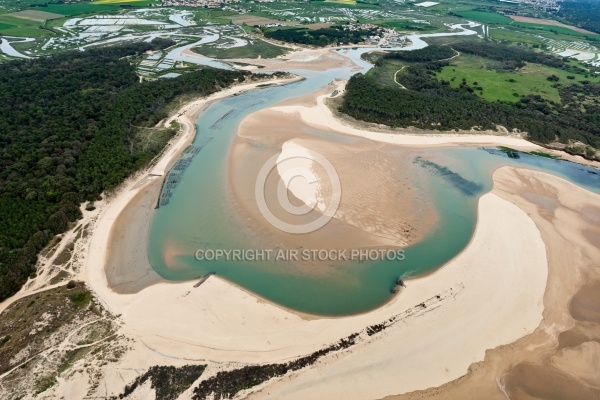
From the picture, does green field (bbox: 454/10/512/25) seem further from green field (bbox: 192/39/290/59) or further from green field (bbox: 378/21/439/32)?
green field (bbox: 192/39/290/59)

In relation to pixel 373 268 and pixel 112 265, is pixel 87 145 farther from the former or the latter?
pixel 373 268

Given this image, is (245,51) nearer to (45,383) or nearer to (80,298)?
(80,298)

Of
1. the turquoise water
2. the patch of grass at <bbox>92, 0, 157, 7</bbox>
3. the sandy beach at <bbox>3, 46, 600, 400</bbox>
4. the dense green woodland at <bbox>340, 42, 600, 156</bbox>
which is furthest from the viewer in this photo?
the patch of grass at <bbox>92, 0, 157, 7</bbox>

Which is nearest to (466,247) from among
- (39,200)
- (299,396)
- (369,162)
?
(369,162)

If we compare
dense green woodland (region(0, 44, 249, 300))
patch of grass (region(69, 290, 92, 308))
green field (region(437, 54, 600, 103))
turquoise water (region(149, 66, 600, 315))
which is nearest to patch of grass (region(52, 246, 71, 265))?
dense green woodland (region(0, 44, 249, 300))

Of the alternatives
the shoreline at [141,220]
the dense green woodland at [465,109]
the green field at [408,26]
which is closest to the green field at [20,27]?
the shoreline at [141,220]

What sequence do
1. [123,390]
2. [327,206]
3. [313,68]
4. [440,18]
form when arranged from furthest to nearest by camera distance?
[440,18]
[313,68]
[327,206]
[123,390]

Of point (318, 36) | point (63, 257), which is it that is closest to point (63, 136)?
point (63, 257)
